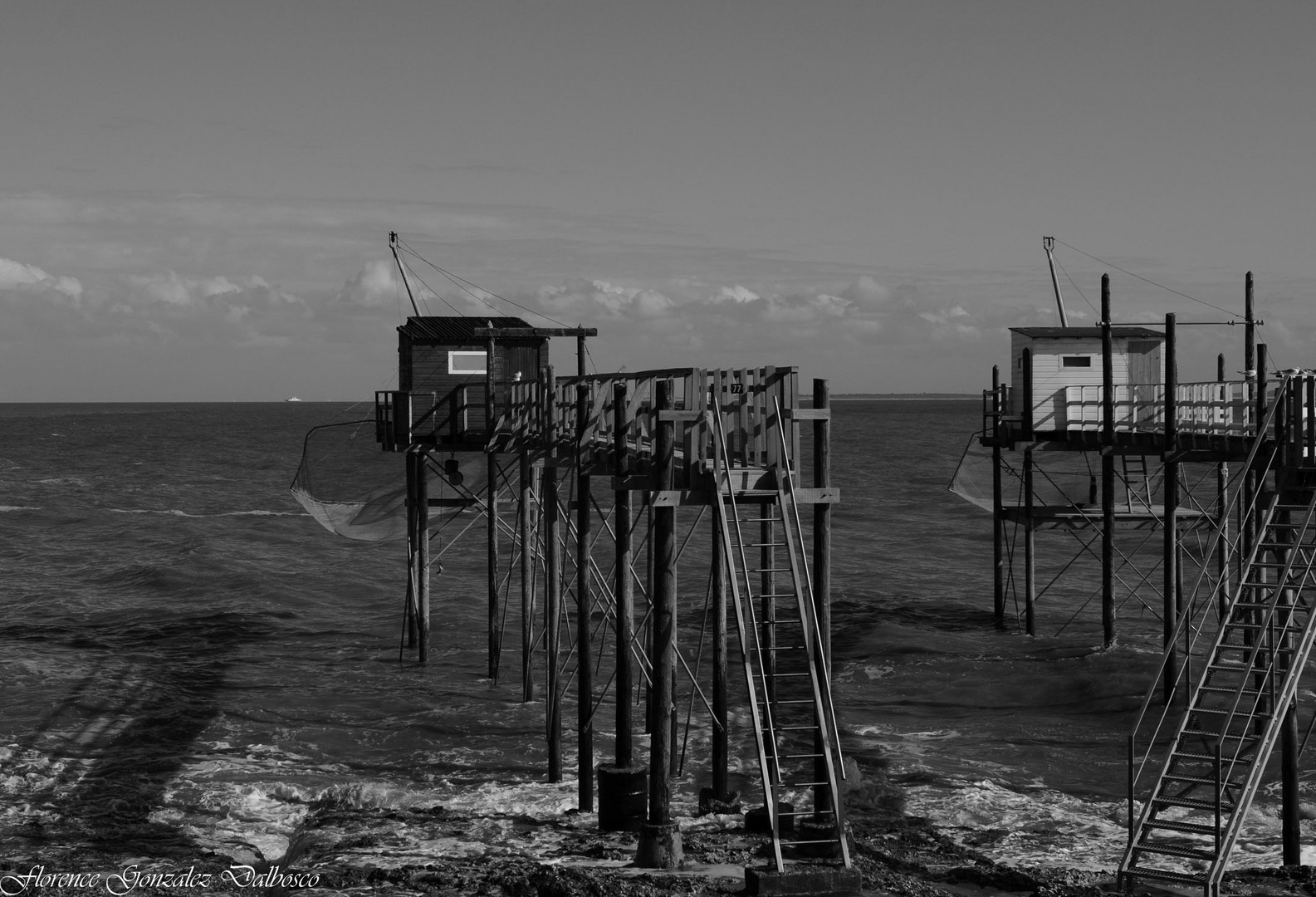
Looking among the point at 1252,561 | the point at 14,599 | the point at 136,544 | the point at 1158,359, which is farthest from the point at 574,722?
the point at 136,544

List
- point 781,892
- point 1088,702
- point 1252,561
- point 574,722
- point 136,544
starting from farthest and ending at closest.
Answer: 1. point 136,544
2. point 1088,702
3. point 574,722
4. point 1252,561
5. point 781,892

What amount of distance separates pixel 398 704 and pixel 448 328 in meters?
8.31

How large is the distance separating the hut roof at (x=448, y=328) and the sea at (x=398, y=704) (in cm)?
217

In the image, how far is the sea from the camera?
59.8 ft

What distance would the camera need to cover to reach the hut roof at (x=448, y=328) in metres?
29.3

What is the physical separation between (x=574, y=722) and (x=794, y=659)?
23.2ft

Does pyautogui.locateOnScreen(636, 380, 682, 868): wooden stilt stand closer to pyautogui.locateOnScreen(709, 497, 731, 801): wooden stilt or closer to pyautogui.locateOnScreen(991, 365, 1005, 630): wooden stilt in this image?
pyautogui.locateOnScreen(709, 497, 731, 801): wooden stilt

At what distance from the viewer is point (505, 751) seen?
22016 mm

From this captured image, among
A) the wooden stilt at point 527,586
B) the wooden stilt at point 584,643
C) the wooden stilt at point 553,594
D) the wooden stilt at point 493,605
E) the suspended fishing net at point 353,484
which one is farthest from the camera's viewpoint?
the suspended fishing net at point 353,484

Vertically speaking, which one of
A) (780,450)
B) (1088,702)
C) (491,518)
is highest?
(780,450)

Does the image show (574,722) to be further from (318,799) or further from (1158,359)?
(1158,359)

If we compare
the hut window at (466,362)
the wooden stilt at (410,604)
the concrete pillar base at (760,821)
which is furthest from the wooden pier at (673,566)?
the wooden stilt at (410,604)

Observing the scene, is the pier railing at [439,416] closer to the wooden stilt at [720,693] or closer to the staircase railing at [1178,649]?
the wooden stilt at [720,693]

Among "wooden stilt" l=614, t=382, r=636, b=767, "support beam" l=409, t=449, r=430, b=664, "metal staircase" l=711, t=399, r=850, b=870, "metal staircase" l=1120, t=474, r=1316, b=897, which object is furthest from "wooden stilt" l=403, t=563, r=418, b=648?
"metal staircase" l=1120, t=474, r=1316, b=897
